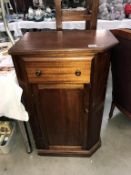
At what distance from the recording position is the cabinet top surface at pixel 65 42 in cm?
89

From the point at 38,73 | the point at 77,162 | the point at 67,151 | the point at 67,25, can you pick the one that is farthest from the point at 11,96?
the point at 67,25

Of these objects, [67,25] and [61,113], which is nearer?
[61,113]

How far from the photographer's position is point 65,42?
100cm

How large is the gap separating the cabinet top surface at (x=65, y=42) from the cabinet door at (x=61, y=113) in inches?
9.2

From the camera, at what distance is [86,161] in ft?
4.58

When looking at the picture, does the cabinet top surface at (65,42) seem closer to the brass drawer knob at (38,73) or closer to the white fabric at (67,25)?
the brass drawer knob at (38,73)

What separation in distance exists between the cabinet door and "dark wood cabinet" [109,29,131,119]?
47 centimetres

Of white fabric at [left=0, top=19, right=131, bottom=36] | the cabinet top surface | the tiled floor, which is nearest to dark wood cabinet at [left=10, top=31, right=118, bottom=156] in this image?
the cabinet top surface

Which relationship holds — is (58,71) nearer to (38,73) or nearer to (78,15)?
(38,73)

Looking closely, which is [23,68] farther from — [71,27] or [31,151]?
[71,27]

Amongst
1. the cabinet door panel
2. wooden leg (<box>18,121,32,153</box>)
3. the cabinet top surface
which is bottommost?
wooden leg (<box>18,121,32,153</box>)

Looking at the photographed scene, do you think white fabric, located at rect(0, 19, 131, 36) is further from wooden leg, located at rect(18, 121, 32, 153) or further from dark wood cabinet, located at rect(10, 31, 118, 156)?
wooden leg, located at rect(18, 121, 32, 153)

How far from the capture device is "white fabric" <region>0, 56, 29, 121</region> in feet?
3.39

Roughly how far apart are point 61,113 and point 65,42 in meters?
0.46
